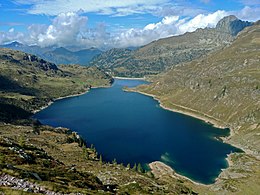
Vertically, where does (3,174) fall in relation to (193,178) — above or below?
above

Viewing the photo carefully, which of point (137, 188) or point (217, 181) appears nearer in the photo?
point (137, 188)

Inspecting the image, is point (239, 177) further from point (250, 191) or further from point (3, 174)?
point (3, 174)

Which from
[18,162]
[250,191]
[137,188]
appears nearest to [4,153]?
[18,162]

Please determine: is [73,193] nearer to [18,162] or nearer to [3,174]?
[3,174]

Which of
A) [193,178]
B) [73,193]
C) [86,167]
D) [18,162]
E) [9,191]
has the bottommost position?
[193,178]

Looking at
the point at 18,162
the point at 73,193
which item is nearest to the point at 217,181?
the point at 18,162

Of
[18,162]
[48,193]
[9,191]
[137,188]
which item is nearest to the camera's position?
[9,191]

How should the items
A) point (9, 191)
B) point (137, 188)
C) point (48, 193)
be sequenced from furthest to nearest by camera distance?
point (137, 188) → point (48, 193) → point (9, 191)

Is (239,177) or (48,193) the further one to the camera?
(239,177)

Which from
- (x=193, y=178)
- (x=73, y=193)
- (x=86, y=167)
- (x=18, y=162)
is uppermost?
(x=73, y=193)
